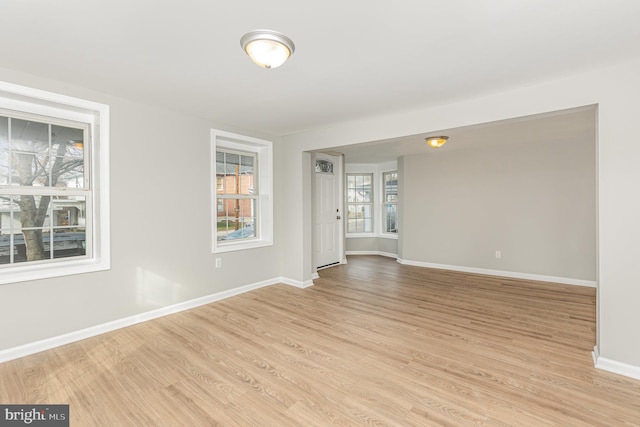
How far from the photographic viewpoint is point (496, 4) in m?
1.63

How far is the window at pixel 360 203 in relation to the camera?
7633mm

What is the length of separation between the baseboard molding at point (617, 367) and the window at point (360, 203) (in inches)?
214

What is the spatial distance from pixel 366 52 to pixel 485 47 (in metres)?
0.81

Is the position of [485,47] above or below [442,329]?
above

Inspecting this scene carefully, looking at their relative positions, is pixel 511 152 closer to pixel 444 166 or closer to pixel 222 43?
pixel 444 166

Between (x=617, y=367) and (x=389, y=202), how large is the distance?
5446mm

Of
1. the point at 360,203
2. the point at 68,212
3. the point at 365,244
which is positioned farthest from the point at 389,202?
the point at 68,212

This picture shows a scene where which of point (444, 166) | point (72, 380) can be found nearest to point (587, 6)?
point (72, 380)

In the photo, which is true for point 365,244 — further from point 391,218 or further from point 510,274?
point 510,274

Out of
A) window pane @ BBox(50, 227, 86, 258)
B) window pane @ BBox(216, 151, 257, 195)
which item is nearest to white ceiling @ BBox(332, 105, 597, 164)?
window pane @ BBox(216, 151, 257, 195)

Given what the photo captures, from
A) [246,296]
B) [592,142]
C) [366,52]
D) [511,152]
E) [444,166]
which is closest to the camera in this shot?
[366,52]

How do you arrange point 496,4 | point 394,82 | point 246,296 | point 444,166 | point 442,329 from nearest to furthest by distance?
1. point 496,4
2. point 394,82
3. point 442,329
4. point 246,296
5. point 444,166

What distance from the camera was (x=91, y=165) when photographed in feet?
9.86

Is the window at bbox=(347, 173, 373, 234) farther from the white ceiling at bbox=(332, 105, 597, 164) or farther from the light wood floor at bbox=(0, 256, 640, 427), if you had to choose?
the light wood floor at bbox=(0, 256, 640, 427)
